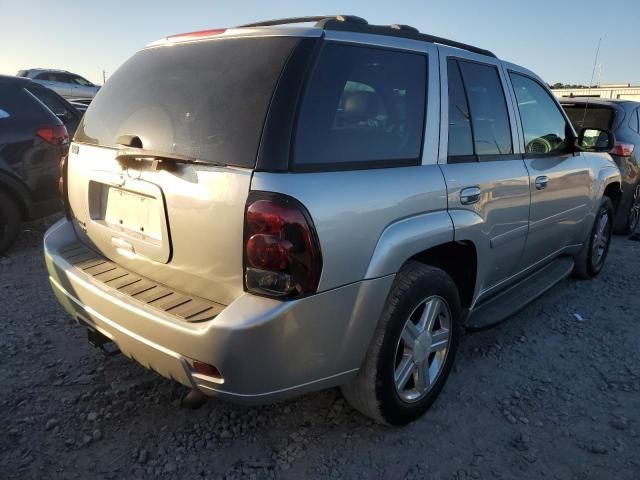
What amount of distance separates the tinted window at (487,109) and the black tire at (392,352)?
0.85m

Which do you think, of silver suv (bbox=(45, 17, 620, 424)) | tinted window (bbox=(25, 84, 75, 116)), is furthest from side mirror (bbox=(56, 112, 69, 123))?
silver suv (bbox=(45, 17, 620, 424))

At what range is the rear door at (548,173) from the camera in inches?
133

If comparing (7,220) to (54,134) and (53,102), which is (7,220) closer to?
(54,134)

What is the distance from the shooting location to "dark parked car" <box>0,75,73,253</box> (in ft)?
15.9

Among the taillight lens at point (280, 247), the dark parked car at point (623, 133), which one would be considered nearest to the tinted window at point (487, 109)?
the taillight lens at point (280, 247)

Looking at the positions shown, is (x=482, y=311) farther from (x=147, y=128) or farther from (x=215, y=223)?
(x=147, y=128)

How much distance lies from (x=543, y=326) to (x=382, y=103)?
235 centimetres

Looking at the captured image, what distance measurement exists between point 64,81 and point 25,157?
A: 17.3 m

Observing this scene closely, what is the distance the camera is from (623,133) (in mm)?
5973

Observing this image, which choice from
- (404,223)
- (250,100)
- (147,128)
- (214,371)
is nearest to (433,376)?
(404,223)

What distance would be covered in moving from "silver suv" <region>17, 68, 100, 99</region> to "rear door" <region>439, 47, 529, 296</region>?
18.8 m

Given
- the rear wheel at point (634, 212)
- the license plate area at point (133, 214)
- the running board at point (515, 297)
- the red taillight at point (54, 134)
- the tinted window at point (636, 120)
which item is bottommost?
the rear wheel at point (634, 212)

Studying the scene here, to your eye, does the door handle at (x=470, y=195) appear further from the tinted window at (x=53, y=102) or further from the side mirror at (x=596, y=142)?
the tinted window at (x=53, y=102)

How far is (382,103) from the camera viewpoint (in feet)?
7.72
